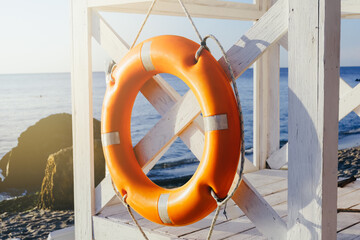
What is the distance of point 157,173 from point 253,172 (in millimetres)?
5981

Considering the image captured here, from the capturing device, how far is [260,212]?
5.27 feet

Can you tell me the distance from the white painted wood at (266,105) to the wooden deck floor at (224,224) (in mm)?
594

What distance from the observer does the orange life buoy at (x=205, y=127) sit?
1521 mm

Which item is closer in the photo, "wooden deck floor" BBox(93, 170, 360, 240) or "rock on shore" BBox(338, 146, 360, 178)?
"wooden deck floor" BBox(93, 170, 360, 240)

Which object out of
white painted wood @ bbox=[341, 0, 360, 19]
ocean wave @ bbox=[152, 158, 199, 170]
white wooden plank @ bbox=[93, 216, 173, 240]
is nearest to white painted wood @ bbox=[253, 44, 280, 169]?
white painted wood @ bbox=[341, 0, 360, 19]

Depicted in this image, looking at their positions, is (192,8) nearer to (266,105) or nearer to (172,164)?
(266,105)

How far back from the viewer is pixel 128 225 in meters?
2.04

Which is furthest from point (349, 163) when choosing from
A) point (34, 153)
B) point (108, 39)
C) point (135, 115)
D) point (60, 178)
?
point (135, 115)

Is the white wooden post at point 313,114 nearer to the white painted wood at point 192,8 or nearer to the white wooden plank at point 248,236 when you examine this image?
the white wooden plank at point 248,236

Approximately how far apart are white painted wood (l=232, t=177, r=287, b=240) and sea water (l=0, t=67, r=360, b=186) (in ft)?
22.9

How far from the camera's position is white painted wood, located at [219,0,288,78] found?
147 cm

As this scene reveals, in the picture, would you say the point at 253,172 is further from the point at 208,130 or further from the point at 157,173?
the point at 157,173

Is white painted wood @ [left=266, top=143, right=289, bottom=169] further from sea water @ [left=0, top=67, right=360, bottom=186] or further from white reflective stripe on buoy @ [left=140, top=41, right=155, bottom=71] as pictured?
sea water @ [left=0, top=67, right=360, bottom=186]

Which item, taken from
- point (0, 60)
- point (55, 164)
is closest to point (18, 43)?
point (0, 60)
